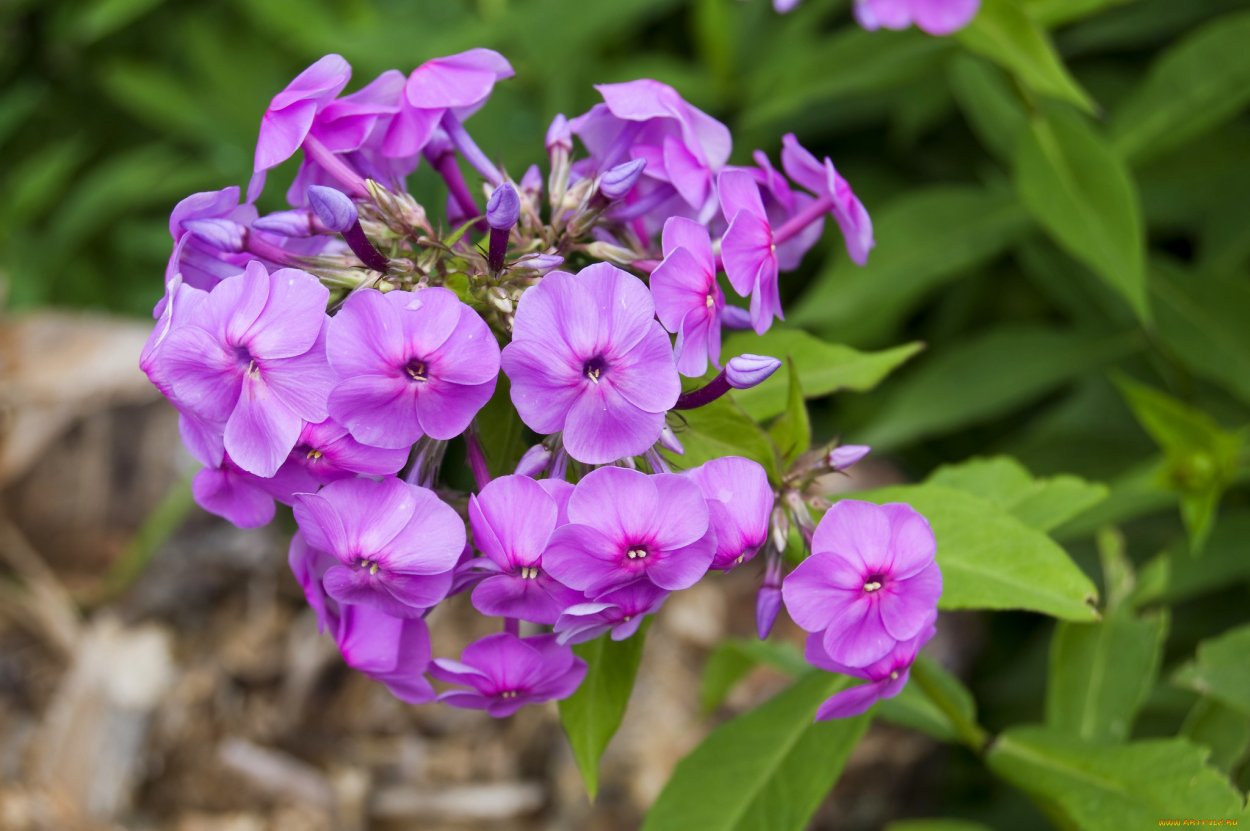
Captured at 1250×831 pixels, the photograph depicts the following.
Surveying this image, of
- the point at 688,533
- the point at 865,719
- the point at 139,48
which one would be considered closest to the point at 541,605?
the point at 688,533

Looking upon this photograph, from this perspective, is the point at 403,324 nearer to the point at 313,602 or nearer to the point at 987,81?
the point at 313,602

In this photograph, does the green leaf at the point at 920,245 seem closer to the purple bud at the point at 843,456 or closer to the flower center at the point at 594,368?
the purple bud at the point at 843,456

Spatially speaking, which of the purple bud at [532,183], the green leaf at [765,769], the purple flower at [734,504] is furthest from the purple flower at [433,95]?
the green leaf at [765,769]

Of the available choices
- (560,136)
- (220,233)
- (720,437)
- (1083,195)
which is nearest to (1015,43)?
(1083,195)

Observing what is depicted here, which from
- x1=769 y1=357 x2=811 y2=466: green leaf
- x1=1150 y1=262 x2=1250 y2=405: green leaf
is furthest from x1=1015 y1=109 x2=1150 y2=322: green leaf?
x1=769 y1=357 x2=811 y2=466: green leaf

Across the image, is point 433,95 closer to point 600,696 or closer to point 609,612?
point 609,612

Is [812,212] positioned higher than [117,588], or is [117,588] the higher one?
[812,212]
